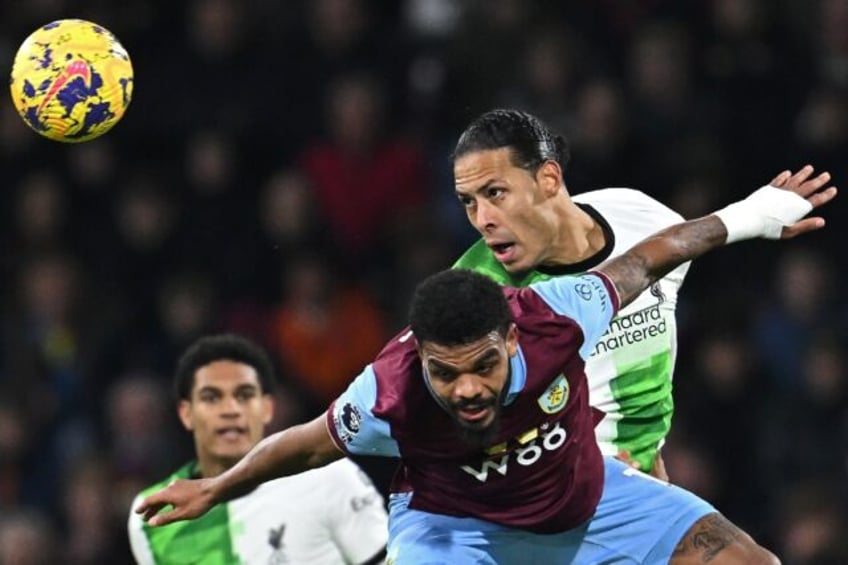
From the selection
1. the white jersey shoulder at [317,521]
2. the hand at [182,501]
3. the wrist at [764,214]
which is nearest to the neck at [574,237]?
the wrist at [764,214]

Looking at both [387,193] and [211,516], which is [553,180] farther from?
[387,193]

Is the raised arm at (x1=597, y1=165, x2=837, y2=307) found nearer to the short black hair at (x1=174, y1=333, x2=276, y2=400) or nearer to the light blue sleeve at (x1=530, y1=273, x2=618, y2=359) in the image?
the light blue sleeve at (x1=530, y1=273, x2=618, y2=359)

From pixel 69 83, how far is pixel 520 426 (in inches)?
79.2

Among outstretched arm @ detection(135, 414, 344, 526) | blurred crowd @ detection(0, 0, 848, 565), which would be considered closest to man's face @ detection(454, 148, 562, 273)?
outstretched arm @ detection(135, 414, 344, 526)

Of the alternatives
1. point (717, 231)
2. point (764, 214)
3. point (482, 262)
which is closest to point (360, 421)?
point (482, 262)

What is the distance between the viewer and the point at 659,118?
9508mm

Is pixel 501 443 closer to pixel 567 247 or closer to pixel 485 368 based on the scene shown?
pixel 485 368

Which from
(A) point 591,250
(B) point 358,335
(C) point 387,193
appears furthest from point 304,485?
(C) point 387,193

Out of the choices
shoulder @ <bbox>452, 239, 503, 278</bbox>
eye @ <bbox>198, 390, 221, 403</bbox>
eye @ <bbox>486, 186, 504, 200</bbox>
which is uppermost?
eye @ <bbox>486, 186, 504, 200</bbox>

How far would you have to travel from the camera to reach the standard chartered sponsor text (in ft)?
20.0

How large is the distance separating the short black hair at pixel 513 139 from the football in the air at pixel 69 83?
1.19 metres

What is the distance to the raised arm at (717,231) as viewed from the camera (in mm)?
5707

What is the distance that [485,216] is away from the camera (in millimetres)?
6023

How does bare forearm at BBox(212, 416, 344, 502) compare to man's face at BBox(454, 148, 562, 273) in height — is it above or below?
below
